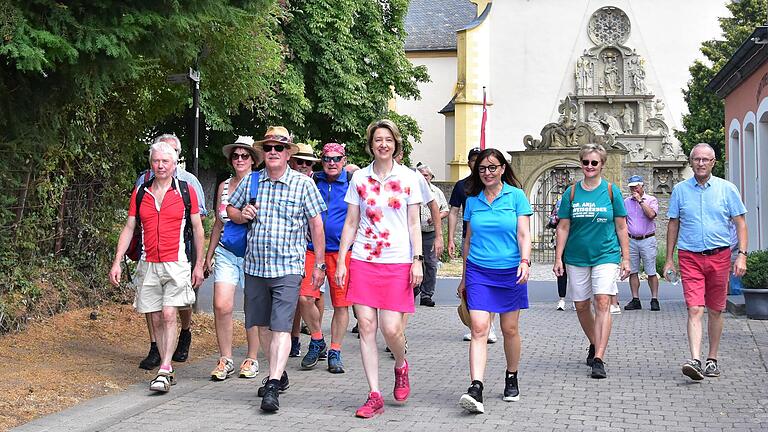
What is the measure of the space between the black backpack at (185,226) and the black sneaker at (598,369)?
3372mm

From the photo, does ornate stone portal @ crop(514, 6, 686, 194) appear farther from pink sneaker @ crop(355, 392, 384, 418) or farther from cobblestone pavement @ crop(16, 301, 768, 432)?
pink sneaker @ crop(355, 392, 384, 418)

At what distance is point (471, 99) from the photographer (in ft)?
137

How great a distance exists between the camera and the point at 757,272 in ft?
40.8

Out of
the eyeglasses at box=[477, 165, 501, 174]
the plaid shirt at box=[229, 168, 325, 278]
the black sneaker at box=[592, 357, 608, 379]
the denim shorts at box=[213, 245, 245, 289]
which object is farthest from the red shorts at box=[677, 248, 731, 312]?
the denim shorts at box=[213, 245, 245, 289]

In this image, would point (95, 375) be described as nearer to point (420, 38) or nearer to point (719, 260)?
point (719, 260)

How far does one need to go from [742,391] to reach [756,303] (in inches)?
200

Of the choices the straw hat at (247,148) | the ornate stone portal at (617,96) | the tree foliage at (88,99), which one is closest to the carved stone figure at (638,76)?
the ornate stone portal at (617,96)

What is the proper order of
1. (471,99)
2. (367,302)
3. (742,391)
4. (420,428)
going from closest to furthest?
(420,428) → (367,302) → (742,391) → (471,99)

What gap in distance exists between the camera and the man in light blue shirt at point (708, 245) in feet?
28.1

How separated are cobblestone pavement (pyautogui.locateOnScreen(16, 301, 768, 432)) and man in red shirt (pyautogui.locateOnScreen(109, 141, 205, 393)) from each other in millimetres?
616

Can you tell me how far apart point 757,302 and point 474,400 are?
6.96 metres

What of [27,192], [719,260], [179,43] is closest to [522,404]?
[719,260]

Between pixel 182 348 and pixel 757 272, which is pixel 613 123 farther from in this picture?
pixel 182 348

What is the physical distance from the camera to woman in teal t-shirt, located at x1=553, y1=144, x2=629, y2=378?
8.64 m
